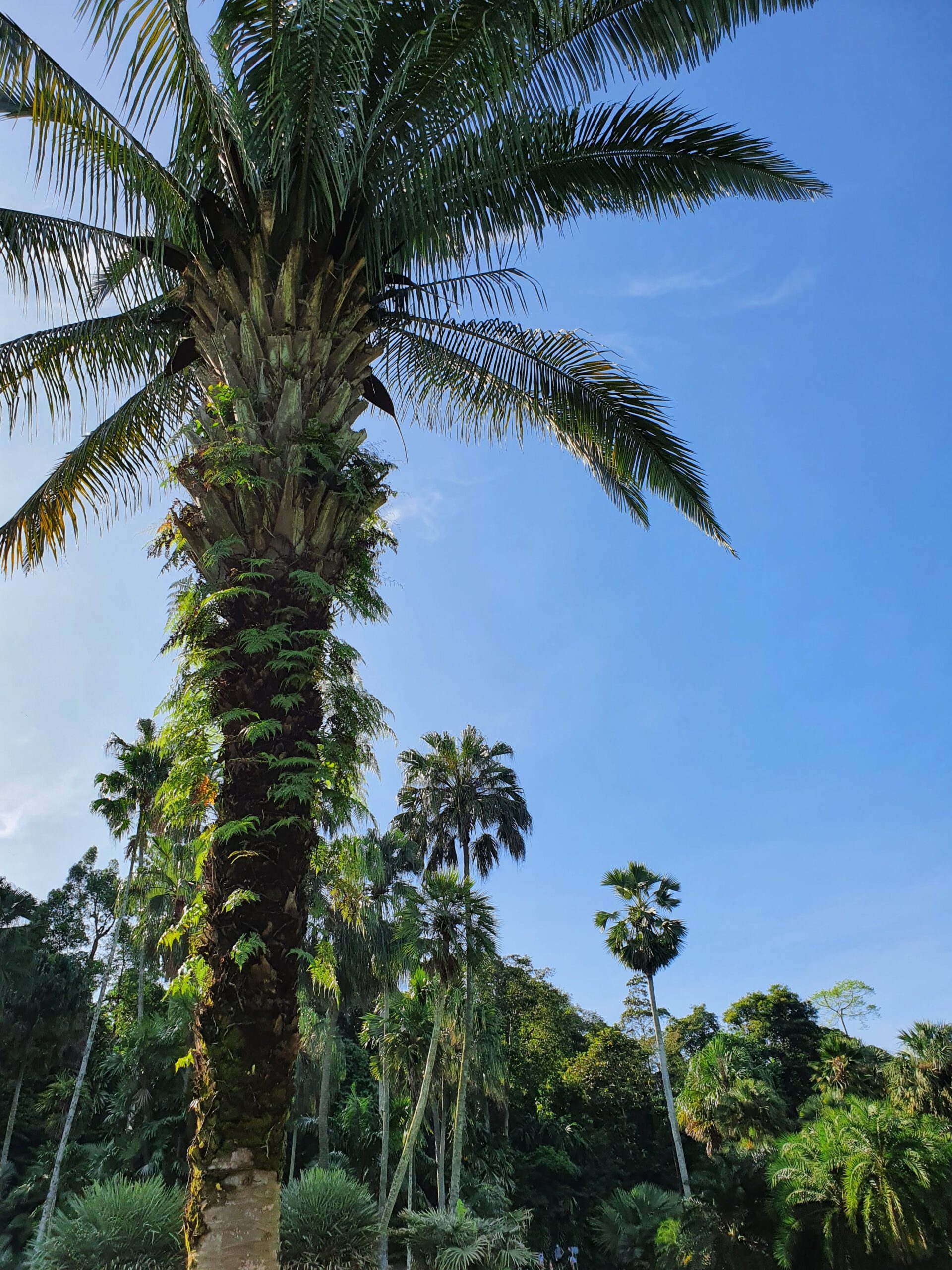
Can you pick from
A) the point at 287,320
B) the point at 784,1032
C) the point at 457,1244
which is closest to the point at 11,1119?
the point at 457,1244

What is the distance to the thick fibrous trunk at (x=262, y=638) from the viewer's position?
3562 mm

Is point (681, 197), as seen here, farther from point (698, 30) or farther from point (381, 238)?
point (381, 238)

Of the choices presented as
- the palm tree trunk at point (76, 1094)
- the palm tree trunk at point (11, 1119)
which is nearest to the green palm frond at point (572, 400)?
the palm tree trunk at point (76, 1094)

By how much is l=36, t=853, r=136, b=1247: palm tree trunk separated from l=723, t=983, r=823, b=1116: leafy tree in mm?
30190

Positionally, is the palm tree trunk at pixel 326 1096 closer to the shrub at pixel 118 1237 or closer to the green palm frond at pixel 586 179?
the shrub at pixel 118 1237

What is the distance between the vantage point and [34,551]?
21.9 feet

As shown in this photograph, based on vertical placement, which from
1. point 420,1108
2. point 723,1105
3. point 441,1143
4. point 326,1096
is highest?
point 723,1105

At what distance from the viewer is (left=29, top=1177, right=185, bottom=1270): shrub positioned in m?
6.35

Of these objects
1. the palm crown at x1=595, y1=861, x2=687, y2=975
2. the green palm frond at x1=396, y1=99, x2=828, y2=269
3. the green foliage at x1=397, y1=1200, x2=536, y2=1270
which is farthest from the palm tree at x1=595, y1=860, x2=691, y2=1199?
the green palm frond at x1=396, y1=99, x2=828, y2=269

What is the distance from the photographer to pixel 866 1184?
19.7 meters

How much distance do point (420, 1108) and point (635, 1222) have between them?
11.4 meters

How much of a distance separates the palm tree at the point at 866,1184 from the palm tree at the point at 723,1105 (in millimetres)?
A: 3684

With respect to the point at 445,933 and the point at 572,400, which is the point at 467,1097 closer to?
the point at 445,933

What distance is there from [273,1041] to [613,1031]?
37.1 metres
